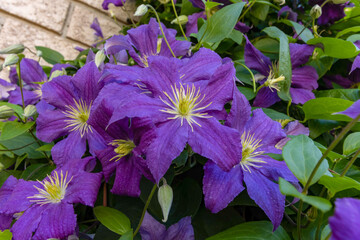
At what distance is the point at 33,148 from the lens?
608mm

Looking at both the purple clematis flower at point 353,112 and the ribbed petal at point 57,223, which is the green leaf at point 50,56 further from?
the purple clematis flower at point 353,112

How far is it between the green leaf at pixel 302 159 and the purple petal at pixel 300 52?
0.31m

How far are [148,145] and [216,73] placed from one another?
0.12m

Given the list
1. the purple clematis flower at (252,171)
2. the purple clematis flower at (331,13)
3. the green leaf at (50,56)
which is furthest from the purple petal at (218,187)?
the green leaf at (50,56)

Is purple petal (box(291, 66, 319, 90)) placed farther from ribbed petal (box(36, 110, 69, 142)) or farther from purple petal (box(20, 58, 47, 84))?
purple petal (box(20, 58, 47, 84))

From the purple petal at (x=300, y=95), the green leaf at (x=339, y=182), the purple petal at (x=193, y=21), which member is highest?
the green leaf at (x=339, y=182)

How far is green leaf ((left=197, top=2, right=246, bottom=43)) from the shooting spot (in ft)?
1.80

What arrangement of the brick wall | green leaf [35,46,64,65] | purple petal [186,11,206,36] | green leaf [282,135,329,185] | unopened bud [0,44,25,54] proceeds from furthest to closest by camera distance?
the brick wall
green leaf [35,46,64,65]
purple petal [186,11,206,36]
unopened bud [0,44,25,54]
green leaf [282,135,329,185]

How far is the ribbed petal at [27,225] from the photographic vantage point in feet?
1.28

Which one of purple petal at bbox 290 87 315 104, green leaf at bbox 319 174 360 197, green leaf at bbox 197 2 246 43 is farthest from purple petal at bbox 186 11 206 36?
green leaf at bbox 319 174 360 197

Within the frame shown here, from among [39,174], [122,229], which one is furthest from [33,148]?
[122,229]

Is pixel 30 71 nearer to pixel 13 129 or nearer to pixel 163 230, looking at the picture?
pixel 13 129

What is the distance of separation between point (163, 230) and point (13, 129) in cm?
33

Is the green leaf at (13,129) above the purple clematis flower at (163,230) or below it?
below
